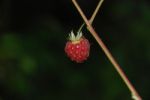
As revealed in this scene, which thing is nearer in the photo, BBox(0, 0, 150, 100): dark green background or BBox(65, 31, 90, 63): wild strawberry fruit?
BBox(65, 31, 90, 63): wild strawberry fruit

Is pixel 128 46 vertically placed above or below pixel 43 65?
below

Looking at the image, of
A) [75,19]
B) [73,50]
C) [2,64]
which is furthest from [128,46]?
[73,50]

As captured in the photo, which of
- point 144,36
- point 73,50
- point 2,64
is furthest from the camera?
point 144,36

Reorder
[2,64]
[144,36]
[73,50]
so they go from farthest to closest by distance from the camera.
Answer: [144,36]
[2,64]
[73,50]

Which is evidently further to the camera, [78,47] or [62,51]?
[62,51]

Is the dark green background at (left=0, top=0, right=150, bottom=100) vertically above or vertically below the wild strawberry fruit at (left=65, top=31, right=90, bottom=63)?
below

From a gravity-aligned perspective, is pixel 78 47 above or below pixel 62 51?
above

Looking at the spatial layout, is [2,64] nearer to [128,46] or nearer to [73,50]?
[128,46]

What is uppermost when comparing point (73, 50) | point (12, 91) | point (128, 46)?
point (73, 50)
